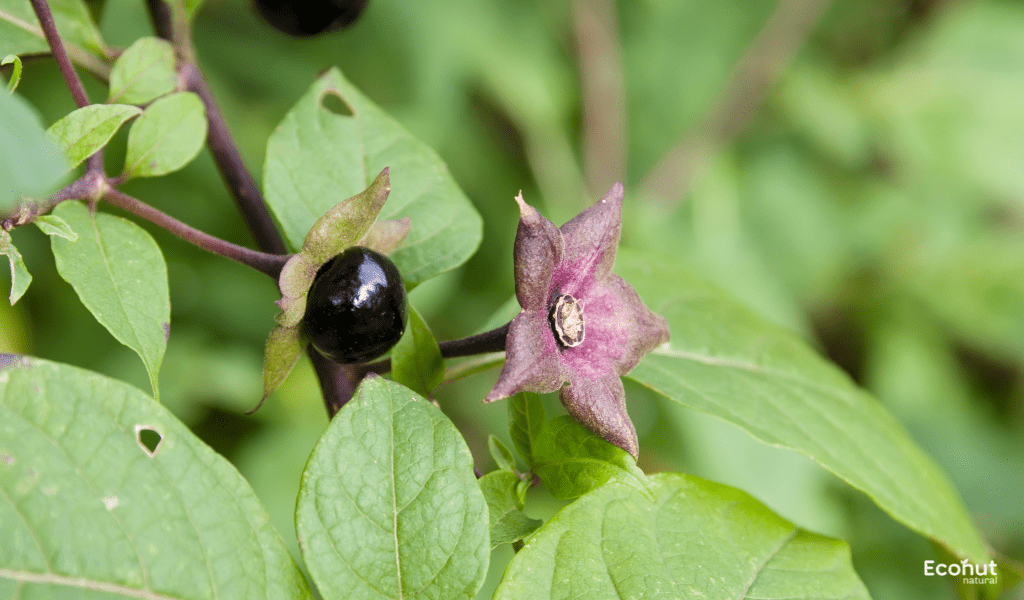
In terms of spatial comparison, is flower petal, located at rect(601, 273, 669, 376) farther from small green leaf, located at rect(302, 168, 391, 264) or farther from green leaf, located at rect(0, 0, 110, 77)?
green leaf, located at rect(0, 0, 110, 77)

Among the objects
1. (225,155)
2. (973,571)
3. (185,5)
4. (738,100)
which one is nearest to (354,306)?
(225,155)

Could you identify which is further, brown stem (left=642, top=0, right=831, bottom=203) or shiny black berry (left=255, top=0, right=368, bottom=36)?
brown stem (left=642, top=0, right=831, bottom=203)

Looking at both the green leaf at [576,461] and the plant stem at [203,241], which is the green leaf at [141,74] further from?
the green leaf at [576,461]

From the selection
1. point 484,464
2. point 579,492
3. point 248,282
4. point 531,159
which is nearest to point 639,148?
point 531,159

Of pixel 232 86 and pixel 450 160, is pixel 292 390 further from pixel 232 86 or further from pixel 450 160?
pixel 232 86

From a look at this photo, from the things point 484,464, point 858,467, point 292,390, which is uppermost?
point 858,467

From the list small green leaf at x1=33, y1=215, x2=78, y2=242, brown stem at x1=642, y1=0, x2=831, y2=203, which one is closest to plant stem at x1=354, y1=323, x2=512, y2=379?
small green leaf at x1=33, y1=215, x2=78, y2=242

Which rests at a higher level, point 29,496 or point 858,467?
point 29,496
